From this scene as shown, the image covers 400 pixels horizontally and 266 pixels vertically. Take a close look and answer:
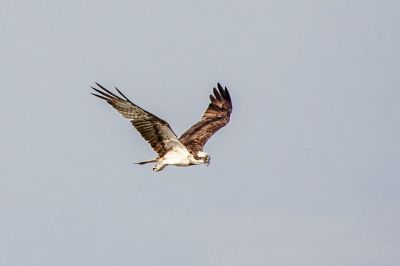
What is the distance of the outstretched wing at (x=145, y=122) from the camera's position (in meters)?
27.4

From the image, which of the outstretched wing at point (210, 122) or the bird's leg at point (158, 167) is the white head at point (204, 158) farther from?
the bird's leg at point (158, 167)

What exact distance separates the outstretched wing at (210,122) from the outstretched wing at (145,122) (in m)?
1.79

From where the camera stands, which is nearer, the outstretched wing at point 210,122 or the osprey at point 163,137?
the osprey at point 163,137

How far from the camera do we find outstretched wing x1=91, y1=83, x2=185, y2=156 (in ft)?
89.9

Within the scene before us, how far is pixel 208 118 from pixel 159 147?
263 inches

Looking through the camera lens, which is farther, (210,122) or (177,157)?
(210,122)

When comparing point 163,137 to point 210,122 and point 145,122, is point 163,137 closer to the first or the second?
point 145,122

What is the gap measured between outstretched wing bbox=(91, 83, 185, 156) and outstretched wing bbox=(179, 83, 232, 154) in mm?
1793

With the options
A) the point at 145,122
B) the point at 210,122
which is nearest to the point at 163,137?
the point at 145,122

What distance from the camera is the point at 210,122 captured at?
34.6 m

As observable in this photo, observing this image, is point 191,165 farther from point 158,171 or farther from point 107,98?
point 107,98

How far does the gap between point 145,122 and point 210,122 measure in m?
7.03

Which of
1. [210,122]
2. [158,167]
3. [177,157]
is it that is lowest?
[158,167]

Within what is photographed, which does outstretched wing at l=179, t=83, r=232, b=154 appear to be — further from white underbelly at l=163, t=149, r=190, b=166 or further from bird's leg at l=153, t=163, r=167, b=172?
bird's leg at l=153, t=163, r=167, b=172
